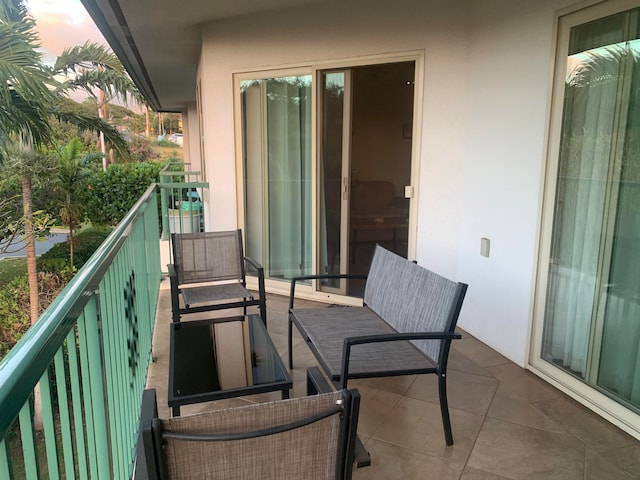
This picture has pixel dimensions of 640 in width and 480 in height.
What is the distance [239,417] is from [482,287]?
259 cm

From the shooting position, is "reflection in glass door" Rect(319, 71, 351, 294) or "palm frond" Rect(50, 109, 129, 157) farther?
"palm frond" Rect(50, 109, 129, 157)

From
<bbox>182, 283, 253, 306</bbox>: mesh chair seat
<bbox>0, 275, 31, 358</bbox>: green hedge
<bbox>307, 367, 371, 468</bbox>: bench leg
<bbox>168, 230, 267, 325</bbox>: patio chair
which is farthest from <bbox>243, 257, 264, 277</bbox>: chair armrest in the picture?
<bbox>0, 275, 31, 358</bbox>: green hedge

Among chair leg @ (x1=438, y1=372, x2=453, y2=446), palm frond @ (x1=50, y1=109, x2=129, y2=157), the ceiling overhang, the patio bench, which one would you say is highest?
the ceiling overhang

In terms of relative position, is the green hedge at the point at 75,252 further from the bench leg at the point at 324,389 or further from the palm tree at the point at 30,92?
the bench leg at the point at 324,389

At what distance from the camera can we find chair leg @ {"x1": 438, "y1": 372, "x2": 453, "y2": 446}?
210 centimetres

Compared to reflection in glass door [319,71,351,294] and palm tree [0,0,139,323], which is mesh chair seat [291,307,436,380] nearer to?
reflection in glass door [319,71,351,294]

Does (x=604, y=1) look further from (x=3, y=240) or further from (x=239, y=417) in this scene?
(x=3, y=240)

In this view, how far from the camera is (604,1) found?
7.52ft

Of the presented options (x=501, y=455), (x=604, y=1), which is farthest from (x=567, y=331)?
(x=604, y=1)

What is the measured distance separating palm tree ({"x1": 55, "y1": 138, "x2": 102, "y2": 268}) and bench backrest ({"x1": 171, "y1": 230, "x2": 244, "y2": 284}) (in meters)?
7.52

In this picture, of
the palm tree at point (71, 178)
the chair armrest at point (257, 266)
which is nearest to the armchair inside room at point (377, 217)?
the chair armrest at point (257, 266)

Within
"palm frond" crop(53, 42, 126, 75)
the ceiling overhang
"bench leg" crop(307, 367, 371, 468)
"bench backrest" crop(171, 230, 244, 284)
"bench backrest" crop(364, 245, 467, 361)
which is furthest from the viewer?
"palm frond" crop(53, 42, 126, 75)

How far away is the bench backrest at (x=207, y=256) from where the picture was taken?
3.48m

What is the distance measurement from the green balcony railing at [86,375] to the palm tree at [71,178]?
8.49 m
